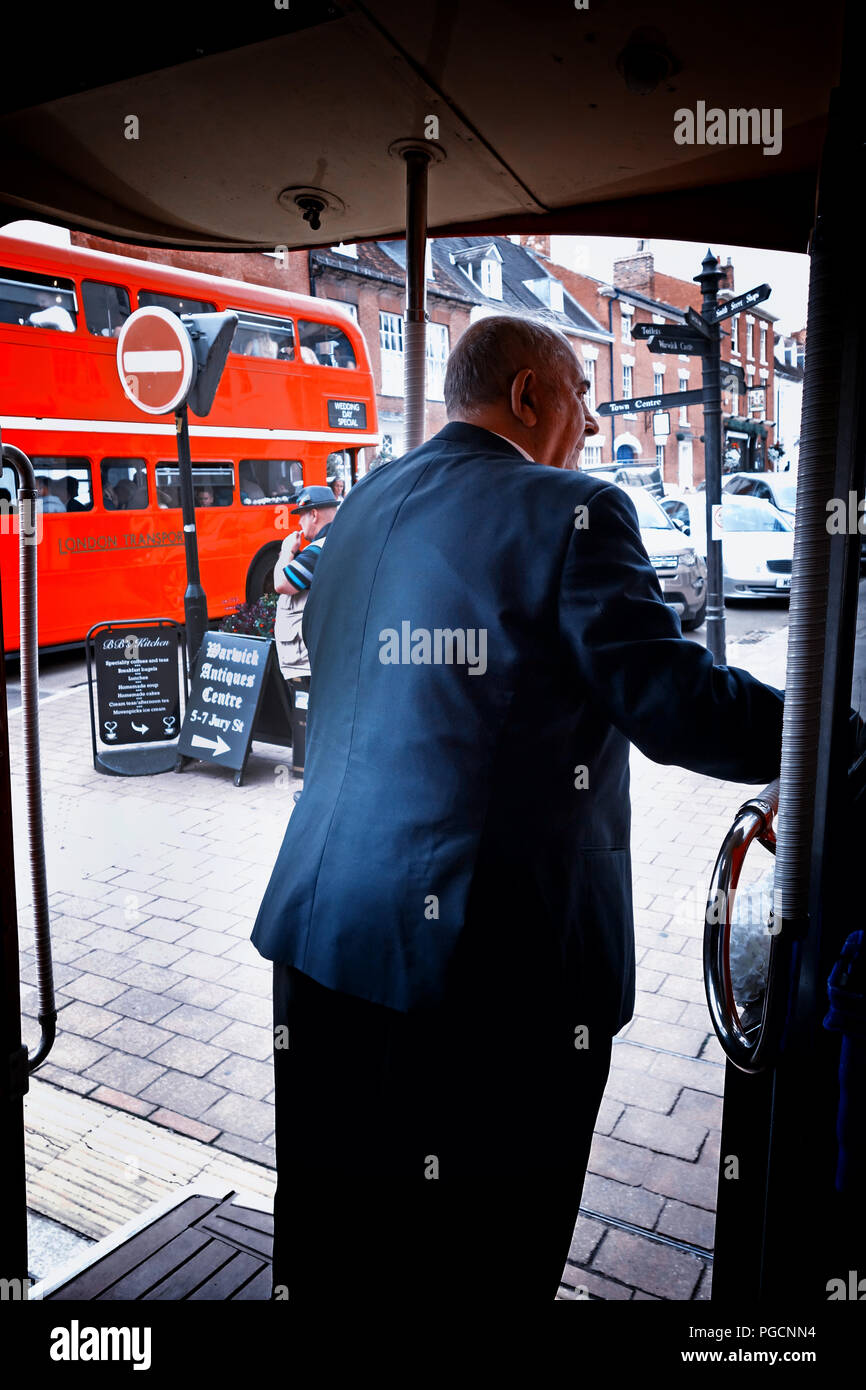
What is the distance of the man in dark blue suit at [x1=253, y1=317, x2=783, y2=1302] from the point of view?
1569 millimetres

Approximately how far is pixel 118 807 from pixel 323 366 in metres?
9.05

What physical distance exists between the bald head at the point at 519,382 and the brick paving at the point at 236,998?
6.73 ft

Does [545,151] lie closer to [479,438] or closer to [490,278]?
[479,438]

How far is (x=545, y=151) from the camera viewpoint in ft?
6.91

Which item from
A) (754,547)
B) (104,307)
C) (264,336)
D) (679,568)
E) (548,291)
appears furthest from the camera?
(548,291)

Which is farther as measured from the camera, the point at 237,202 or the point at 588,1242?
the point at 588,1242

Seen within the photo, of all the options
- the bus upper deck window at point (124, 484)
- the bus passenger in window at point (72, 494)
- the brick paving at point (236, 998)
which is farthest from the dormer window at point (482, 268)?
the brick paving at point (236, 998)

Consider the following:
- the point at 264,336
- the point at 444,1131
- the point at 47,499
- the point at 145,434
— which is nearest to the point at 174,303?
the point at 264,336

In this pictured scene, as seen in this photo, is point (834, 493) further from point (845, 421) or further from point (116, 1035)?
point (116, 1035)

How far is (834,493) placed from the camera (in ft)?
4.44

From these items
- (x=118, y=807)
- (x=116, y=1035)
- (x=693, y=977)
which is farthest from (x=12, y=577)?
(x=693, y=977)

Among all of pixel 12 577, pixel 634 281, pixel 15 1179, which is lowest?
pixel 15 1179

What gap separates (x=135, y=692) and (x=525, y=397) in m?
6.45

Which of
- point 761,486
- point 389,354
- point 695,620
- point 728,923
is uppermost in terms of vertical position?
point 389,354
